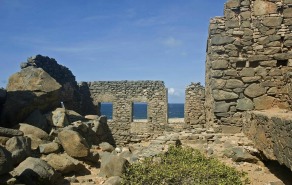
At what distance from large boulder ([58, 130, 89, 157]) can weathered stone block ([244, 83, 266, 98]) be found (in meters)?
4.59

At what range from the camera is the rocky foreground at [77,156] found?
5.81 m

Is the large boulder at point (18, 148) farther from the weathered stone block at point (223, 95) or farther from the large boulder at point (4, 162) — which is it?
the weathered stone block at point (223, 95)

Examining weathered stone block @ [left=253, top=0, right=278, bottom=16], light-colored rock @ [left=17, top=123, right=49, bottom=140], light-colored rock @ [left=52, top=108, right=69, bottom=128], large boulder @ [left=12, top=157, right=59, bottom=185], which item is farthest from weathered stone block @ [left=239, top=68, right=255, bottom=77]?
light-colored rock @ [left=52, top=108, right=69, bottom=128]

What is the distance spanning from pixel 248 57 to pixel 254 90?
2.82 feet

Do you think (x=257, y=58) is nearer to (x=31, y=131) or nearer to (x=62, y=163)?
(x=62, y=163)

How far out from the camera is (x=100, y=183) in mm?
6789

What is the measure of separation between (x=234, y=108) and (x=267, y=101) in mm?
818

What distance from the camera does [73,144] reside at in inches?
326

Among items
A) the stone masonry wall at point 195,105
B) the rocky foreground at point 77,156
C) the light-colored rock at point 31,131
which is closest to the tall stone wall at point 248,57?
the rocky foreground at point 77,156

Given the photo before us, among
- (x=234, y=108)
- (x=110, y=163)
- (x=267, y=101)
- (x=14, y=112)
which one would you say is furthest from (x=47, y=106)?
(x=267, y=101)

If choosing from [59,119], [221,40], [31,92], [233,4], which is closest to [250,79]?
[221,40]

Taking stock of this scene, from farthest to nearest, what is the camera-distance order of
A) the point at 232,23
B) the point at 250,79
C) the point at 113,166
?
the point at 232,23
the point at 250,79
the point at 113,166

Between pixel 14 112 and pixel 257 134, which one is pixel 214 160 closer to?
pixel 257 134

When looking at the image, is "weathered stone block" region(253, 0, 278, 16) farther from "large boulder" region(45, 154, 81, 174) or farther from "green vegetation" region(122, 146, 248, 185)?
"large boulder" region(45, 154, 81, 174)
